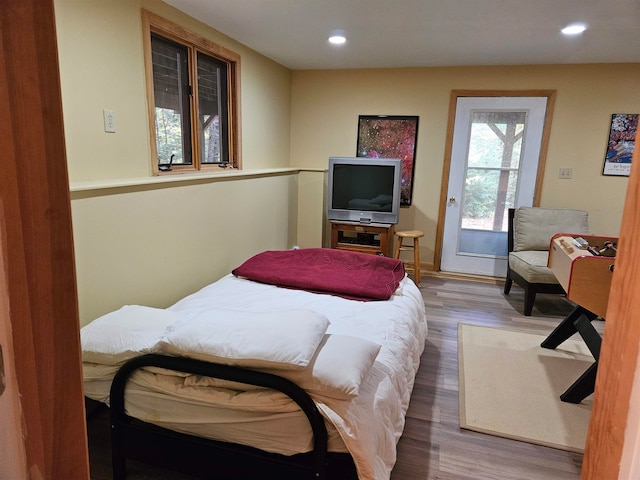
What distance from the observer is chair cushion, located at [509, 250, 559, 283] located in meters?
3.66

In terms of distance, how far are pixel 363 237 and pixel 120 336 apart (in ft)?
11.2

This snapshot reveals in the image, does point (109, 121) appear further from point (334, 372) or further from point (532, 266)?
point (532, 266)

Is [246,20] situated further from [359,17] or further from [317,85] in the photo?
[317,85]

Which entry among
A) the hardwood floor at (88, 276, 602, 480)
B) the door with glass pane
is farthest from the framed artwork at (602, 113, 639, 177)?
the hardwood floor at (88, 276, 602, 480)

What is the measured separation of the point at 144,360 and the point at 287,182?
3.29 metres

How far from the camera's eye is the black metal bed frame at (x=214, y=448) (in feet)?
4.69

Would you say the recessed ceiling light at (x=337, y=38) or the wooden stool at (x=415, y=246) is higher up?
the recessed ceiling light at (x=337, y=38)

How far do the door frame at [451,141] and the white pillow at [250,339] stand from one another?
344 centimetres

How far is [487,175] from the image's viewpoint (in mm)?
4598

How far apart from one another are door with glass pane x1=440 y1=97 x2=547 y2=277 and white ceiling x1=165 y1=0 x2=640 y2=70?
0.52 metres

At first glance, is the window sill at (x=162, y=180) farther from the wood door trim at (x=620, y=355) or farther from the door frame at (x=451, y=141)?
the door frame at (x=451, y=141)

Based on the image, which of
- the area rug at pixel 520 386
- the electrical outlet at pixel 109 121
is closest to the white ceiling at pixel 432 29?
the electrical outlet at pixel 109 121

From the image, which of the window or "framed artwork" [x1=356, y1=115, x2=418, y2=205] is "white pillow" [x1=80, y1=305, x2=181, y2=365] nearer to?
the window

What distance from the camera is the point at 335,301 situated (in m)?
2.50
